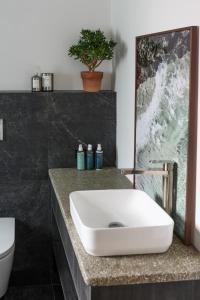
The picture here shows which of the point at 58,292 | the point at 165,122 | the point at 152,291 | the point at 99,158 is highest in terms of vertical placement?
the point at 165,122

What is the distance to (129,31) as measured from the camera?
115 inches

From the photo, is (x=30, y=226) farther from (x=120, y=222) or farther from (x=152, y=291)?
(x=152, y=291)

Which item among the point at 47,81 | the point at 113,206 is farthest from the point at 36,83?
the point at 113,206

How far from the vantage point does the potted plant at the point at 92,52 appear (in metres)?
3.12

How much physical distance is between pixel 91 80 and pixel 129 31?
45 centimetres

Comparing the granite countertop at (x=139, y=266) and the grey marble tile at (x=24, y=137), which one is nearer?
the granite countertop at (x=139, y=266)

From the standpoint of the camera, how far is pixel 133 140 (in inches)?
114

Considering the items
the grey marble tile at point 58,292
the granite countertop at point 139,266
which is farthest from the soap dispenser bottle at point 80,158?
the granite countertop at point 139,266

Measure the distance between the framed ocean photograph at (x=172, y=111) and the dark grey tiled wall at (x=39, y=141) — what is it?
0.71 metres

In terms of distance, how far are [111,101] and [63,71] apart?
0.38 metres

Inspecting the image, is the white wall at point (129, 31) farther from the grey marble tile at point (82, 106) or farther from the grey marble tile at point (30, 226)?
the grey marble tile at point (30, 226)

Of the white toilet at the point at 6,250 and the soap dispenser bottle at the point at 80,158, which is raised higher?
the soap dispenser bottle at the point at 80,158

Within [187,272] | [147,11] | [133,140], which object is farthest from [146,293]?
[147,11]

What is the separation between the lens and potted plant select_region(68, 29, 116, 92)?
3.12 m
